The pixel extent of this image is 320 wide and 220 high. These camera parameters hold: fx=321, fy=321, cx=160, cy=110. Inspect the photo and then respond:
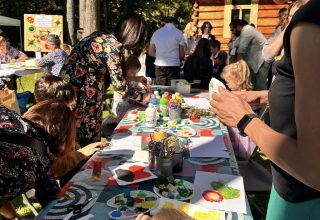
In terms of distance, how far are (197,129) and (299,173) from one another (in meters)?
1.69

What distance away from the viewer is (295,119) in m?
0.83

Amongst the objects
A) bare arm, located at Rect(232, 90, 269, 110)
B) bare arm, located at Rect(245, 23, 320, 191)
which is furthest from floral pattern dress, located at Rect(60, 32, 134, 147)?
bare arm, located at Rect(245, 23, 320, 191)

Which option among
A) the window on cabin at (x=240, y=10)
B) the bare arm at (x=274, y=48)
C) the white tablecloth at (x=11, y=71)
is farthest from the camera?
the window on cabin at (x=240, y=10)

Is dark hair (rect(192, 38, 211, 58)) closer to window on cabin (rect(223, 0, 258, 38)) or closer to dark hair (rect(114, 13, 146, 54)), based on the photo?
dark hair (rect(114, 13, 146, 54))

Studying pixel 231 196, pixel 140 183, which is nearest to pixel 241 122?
pixel 231 196

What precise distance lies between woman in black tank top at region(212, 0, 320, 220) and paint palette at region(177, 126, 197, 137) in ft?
3.85

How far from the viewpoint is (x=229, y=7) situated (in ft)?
32.4

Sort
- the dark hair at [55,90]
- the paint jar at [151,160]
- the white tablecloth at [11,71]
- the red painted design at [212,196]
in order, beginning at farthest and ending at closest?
the white tablecloth at [11,71]
the dark hair at [55,90]
the paint jar at [151,160]
the red painted design at [212,196]

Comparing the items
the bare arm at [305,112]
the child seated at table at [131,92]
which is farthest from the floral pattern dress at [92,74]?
the bare arm at [305,112]

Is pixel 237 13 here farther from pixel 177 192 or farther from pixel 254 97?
pixel 177 192

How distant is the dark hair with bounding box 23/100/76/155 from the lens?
1813 millimetres

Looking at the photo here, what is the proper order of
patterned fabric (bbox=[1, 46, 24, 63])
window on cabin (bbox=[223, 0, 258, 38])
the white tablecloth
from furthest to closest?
window on cabin (bbox=[223, 0, 258, 38])
patterned fabric (bbox=[1, 46, 24, 63])
the white tablecloth

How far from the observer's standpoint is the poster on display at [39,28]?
9.05m

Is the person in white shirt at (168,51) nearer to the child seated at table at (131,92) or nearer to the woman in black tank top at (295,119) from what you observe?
the child seated at table at (131,92)
